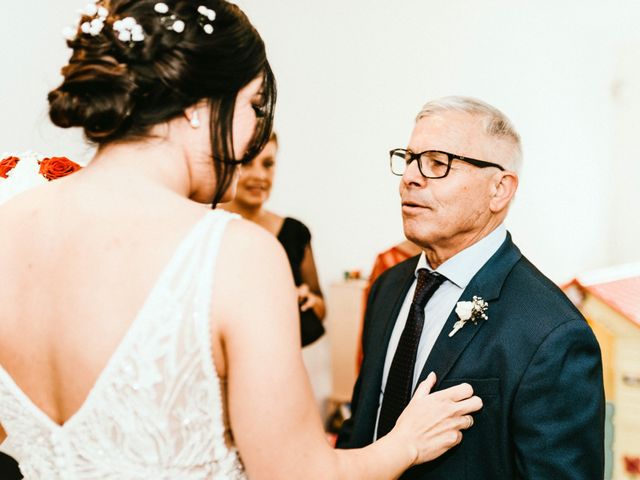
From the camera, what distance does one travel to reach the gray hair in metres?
1.61

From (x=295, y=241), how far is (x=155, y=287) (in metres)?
2.26

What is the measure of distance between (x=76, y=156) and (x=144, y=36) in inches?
70.8

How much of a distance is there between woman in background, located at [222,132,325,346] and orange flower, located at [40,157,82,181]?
1557 mm

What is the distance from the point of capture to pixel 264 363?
814mm

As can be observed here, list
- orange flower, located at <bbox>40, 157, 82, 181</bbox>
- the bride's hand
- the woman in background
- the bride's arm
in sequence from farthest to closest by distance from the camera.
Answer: the woman in background, orange flower, located at <bbox>40, 157, 82, 181</bbox>, the bride's hand, the bride's arm

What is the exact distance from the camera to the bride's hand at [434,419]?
44.6 inches

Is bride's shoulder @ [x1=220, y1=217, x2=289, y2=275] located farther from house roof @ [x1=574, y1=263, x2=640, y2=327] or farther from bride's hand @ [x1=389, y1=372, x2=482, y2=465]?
house roof @ [x1=574, y1=263, x2=640, y2=327]

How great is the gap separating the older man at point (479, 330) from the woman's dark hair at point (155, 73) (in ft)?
2.67

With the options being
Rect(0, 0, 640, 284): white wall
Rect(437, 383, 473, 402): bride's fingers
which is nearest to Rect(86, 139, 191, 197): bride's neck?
Rect(437, 383, 473, 402): bride's fingers

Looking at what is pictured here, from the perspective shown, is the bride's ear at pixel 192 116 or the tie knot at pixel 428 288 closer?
the bride's ear at pixel 192 116

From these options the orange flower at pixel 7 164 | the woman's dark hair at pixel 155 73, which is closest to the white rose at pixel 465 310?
the woman's dark hair at pixel 155 73

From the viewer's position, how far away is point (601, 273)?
184cm

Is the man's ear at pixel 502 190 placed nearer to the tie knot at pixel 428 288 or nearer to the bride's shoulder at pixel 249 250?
the tie knot at pixel 428 288

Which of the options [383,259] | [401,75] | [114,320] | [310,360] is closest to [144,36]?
[114,320]
